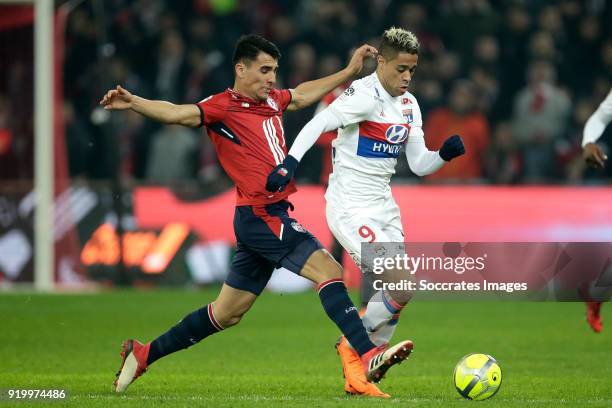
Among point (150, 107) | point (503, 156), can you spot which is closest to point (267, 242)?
point (150, 107)

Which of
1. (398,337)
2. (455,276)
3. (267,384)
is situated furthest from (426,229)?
(267,384)

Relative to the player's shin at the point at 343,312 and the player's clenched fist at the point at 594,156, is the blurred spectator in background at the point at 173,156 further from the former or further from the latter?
the player's shin at the point at 343,312

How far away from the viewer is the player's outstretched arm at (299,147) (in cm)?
714

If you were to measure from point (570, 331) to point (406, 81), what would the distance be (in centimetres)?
489

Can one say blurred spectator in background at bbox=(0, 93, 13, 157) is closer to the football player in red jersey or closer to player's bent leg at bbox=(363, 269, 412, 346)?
the football player in red jersey

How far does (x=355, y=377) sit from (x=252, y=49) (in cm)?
209

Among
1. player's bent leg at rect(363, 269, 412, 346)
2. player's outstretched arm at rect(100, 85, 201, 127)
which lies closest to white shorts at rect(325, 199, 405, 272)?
player's bent leg at rect(363, 269, 412, 346)

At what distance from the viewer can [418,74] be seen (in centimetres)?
1723

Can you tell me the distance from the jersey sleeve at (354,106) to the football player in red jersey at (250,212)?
383 mm

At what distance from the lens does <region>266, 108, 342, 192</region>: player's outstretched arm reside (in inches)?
281

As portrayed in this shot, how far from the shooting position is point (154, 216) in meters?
15.8

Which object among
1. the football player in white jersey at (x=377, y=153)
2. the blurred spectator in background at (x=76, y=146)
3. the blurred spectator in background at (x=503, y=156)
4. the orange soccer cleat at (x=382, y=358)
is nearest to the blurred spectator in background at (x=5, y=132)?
the blurred spectator in background at (x=76, y=146)

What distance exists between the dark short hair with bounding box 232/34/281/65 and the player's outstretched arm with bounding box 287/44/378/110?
41cm

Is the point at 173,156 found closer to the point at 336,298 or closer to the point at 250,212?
the point at 250,212
